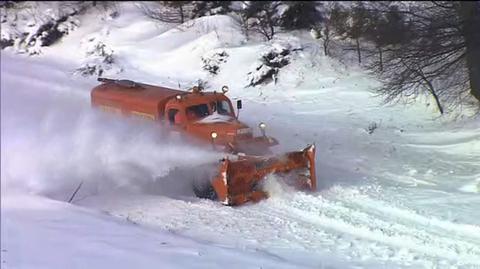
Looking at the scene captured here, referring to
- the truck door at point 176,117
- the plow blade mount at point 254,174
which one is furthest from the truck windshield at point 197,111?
the plow blade mount at point 254,174

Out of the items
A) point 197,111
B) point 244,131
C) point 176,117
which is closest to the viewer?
point 244,131

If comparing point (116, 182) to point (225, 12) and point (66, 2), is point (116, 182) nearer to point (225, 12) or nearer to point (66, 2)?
point (225, 12)

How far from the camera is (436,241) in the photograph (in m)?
8.02

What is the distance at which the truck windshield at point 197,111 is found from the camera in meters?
11.5

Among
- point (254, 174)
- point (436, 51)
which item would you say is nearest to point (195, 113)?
point (254, 174)

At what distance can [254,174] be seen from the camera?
1042 cm

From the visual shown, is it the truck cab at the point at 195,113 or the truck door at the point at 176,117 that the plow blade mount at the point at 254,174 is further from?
the truck door at the point at 176,117

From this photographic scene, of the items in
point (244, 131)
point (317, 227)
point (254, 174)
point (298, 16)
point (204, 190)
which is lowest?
point (317, 227)

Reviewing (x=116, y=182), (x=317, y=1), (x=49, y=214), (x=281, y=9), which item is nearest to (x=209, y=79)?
(x=281, y=9)

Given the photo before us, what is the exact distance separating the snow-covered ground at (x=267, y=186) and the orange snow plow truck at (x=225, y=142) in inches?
9.6

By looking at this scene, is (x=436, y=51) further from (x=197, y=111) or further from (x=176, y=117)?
(x=176, y=117)

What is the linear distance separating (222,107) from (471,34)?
5.26m

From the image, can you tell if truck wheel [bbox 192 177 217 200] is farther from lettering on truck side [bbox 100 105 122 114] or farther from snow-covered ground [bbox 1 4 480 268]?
lettering on truck side [bbox 100 105 122 114]

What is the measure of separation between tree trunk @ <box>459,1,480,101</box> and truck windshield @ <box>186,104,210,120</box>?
549 centimetres
